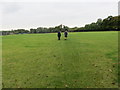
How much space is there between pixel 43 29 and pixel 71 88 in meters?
123

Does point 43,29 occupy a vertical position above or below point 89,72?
above

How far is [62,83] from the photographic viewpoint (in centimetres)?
402

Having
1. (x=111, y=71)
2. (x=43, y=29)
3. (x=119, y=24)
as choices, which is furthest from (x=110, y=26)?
(x=111, y=71)

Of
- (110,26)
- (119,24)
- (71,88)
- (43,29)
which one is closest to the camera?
(71,88)

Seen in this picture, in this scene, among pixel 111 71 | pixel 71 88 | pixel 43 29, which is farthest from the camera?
pixel 43 29

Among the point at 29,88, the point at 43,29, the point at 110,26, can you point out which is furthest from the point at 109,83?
the point at 43,29

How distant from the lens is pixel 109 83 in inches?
156

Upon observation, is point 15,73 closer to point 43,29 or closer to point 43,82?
point 43,82

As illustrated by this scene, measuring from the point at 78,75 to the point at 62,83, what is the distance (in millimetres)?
905

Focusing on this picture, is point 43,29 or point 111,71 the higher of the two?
point 43,29

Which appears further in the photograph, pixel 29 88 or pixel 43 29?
pixel 43 29

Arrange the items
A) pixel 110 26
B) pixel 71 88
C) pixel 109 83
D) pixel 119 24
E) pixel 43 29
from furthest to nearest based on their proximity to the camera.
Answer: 1. pixel 43 29
2. pixel 110 26
3. pixel 119 24
4. pixel 109 83
5. pixel 71 88

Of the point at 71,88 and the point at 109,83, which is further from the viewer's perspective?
the point at 109,83

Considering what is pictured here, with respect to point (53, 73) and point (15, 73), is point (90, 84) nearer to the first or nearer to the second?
point (53, 73)
